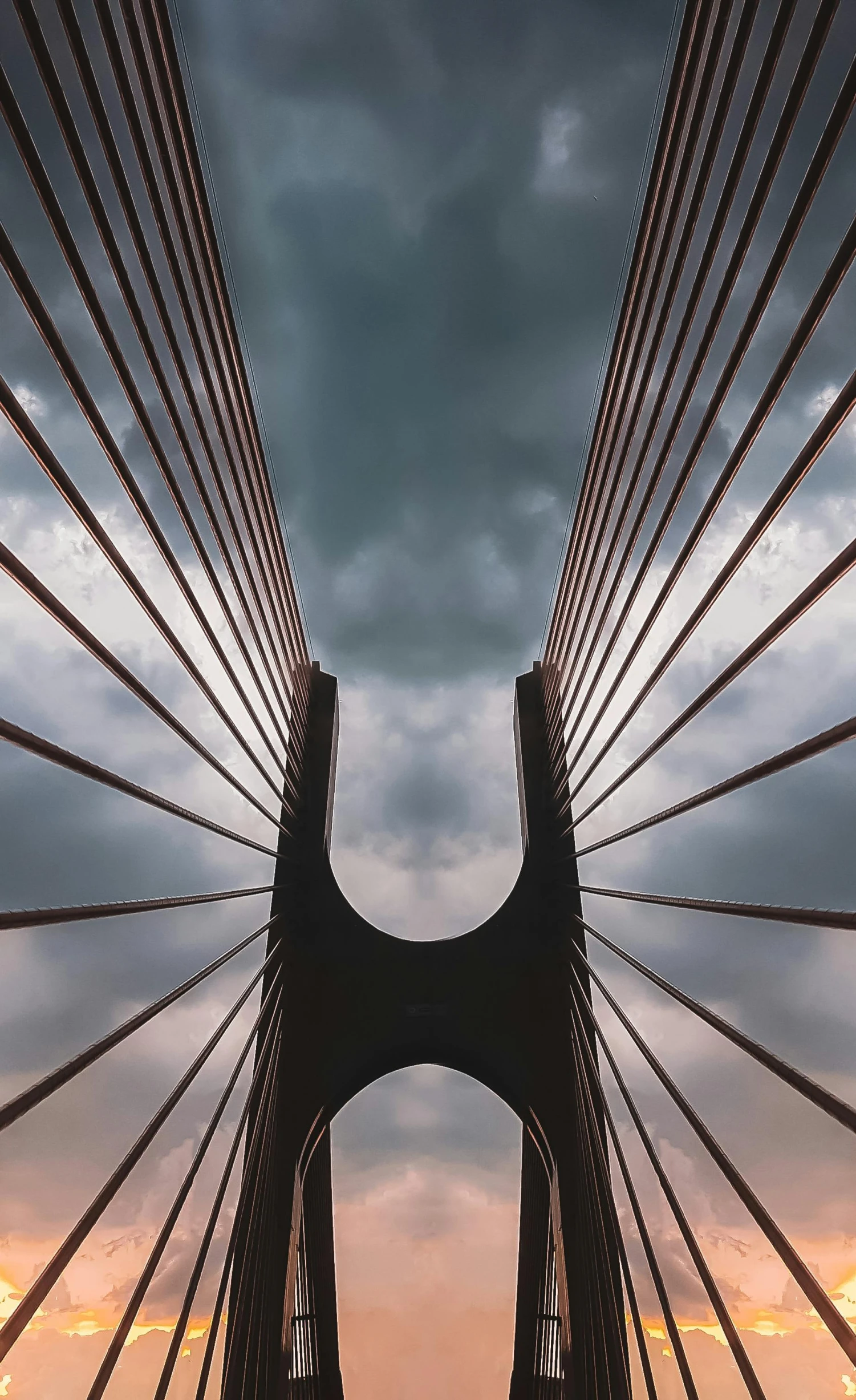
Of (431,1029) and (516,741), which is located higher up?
(516,741)

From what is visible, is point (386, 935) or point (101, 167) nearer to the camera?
point (101, 167)

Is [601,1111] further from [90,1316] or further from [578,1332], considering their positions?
[90,1316]

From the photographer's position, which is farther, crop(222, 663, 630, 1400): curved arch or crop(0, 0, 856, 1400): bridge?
crop(222, 663, 630, 1400): curved arch

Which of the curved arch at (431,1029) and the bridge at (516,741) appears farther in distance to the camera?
the curved arch at (431,1029)

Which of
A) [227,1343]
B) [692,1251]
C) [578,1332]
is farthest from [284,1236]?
[692,1251]

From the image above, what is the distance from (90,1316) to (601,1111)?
527 cm

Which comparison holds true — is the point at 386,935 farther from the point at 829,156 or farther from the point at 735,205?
the point at 829,156

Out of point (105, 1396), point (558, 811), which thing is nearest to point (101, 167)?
point (105, 1396)

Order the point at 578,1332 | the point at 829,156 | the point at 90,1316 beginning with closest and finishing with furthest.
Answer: the point at 829,156 → the point at 90,1316 → the point at 578,1332

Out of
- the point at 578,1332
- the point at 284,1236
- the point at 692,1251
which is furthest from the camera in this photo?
the point at 284,1236

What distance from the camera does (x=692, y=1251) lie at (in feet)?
14.5

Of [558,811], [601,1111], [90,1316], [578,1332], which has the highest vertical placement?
[558,811]

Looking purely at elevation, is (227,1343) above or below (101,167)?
below

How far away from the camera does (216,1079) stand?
20.4ft
